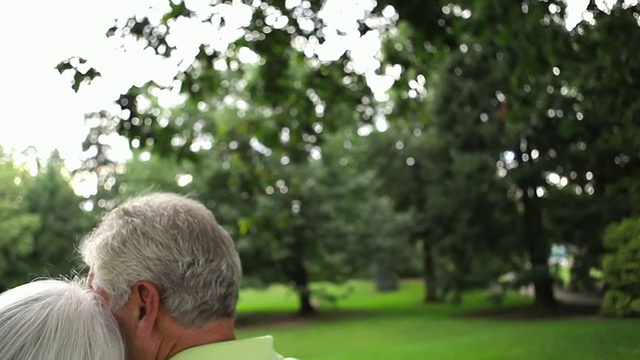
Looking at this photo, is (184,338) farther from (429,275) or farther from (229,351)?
(429,275)

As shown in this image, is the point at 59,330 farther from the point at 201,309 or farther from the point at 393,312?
the point at 393,312

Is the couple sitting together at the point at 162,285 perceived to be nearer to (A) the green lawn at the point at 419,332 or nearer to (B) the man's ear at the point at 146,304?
(B) the man's ear at the point at 146,304

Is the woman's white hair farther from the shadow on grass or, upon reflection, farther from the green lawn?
the shadow on grass

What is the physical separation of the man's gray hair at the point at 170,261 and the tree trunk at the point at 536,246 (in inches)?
420

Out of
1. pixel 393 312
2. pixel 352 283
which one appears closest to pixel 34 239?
pixel 393 312

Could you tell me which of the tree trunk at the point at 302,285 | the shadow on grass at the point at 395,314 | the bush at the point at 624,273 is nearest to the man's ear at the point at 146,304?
the bush at the point at 624,273

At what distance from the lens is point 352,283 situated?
51.3 ft

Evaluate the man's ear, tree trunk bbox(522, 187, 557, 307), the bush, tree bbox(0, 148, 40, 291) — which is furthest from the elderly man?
tree trunk bbox(522, 187, 557, 307)

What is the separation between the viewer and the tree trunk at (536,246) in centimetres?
1147

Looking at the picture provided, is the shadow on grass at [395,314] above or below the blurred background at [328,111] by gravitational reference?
below

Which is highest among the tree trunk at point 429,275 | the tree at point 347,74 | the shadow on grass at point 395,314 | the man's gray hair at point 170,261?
the tree at point 347,74

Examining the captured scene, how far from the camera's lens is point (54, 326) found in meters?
1.17

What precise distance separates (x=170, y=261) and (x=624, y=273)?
2.93 meters

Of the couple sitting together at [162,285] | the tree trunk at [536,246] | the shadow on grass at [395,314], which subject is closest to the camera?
the couple sitting together at [162,285]
